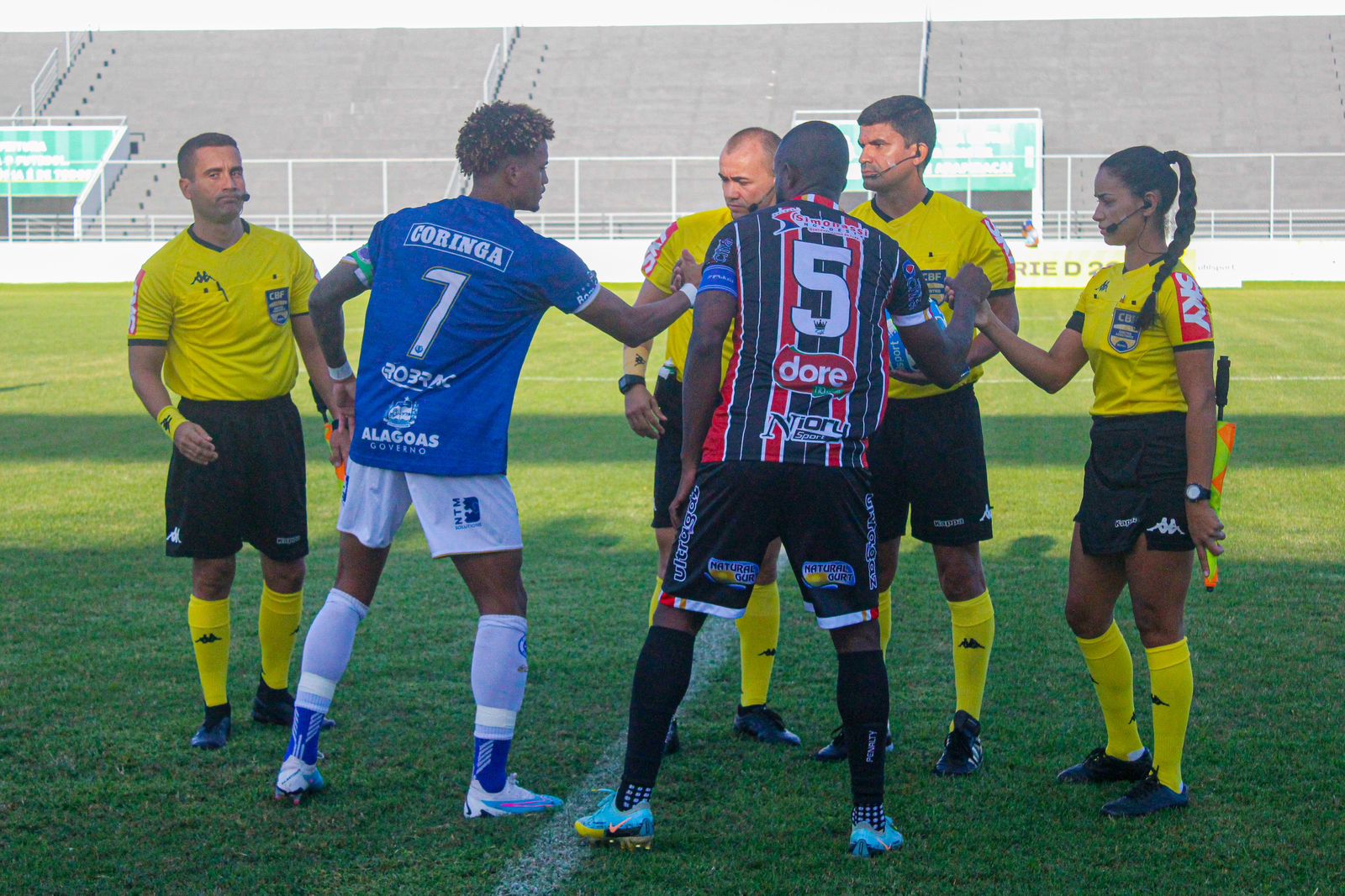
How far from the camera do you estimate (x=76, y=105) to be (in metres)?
49.5

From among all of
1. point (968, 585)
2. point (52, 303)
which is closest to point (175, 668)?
point (968, 585)

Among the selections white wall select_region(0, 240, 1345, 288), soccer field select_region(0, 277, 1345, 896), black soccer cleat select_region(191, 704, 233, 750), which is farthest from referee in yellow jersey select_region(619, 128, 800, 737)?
white wall select_region(0, 240, 1345, 288)

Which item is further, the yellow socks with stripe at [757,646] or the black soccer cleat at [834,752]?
the yellow socks with stripe at [757,646]

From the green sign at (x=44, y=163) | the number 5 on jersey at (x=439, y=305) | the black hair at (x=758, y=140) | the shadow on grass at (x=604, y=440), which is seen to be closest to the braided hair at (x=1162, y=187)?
the black hair at (x=758, y=140)

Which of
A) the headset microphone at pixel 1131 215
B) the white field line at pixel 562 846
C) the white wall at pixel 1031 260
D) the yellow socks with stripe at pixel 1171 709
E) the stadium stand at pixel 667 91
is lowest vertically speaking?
the white field line at pixel 562 846

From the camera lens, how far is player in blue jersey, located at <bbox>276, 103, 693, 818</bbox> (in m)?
3.87

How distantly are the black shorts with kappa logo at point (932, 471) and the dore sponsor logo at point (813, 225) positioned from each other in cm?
107

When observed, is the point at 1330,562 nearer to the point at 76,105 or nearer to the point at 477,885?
the point at 477,885

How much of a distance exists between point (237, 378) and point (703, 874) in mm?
2514

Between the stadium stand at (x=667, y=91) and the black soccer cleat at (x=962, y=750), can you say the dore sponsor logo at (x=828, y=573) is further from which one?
the stadium stand at (x=667, y=91)

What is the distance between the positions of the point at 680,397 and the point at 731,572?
4.15 ft

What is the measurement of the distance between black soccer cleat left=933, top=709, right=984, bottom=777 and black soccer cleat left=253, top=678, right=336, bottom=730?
2.13 metres

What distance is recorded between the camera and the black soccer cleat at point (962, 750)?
430 centimetres

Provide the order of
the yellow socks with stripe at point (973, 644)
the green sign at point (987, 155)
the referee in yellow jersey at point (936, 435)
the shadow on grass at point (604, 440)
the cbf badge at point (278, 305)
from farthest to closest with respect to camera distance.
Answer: the green sign at point (987, 155)
the shadow on grass at point (604, 440)
the cbf badge at point (278, 305)
the yellow socks with stripe at point (973, 644)
the referee in yellow jersey at point (936, 435)
